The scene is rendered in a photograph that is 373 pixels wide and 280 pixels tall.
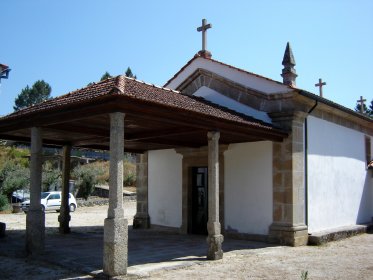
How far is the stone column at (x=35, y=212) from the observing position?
28.5 feet

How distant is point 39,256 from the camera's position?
845 cm

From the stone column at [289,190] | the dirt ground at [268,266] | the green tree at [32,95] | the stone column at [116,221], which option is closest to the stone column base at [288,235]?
the stone column at [289,190]

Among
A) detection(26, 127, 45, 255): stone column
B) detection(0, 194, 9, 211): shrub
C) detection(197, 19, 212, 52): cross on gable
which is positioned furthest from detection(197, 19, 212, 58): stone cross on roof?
detection(0, 194, 9, 211): shrub

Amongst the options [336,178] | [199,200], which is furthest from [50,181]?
[336,178]

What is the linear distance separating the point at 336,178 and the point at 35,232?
8683mm

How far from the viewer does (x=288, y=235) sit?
34.3 ft

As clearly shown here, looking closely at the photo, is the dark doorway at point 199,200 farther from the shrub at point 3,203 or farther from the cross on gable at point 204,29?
the shrub at point 3,203

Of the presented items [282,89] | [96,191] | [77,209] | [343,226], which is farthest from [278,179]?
[96,191]

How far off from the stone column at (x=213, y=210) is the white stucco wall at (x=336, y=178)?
12.5ft

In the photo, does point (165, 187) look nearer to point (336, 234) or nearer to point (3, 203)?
point (336, 234)

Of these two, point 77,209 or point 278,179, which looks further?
point 77,209

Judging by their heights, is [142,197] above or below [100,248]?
above

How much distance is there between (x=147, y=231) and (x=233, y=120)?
20.1ft

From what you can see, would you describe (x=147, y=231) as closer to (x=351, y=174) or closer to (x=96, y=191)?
(x=351, y=174)
